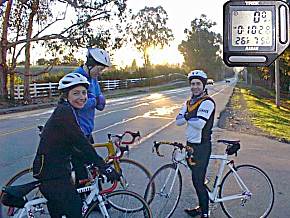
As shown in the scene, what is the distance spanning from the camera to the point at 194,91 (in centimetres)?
483

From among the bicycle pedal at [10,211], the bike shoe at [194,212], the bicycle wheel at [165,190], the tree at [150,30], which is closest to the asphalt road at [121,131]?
the bike shoe at [194,212]

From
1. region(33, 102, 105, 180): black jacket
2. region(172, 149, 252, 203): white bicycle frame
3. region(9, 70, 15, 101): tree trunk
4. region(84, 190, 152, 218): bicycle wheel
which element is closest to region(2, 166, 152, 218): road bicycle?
region(84, 190, 152, 218): bicycle wheel

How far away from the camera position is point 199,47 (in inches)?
4067

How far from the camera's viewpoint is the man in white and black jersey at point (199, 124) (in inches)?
190

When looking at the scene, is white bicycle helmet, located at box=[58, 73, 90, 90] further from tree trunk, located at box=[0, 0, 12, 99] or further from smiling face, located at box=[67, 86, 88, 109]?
tree trunk, located at box=[0, 0, 12, 99]

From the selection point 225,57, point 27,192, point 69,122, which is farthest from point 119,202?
point 225,57

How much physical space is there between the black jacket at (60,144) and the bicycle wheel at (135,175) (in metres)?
1.58

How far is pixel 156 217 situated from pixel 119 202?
102cm

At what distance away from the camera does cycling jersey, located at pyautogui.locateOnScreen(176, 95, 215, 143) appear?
15.8ft

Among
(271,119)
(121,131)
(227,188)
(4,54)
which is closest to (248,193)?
(227,188)

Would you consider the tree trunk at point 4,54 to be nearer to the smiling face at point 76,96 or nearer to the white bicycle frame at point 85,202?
the white bicycle frame at point 85,202

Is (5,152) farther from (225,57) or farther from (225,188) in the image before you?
(225,57)

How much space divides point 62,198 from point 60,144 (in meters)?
0.44

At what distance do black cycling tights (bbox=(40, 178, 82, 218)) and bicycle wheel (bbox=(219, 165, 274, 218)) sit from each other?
2.11 m
